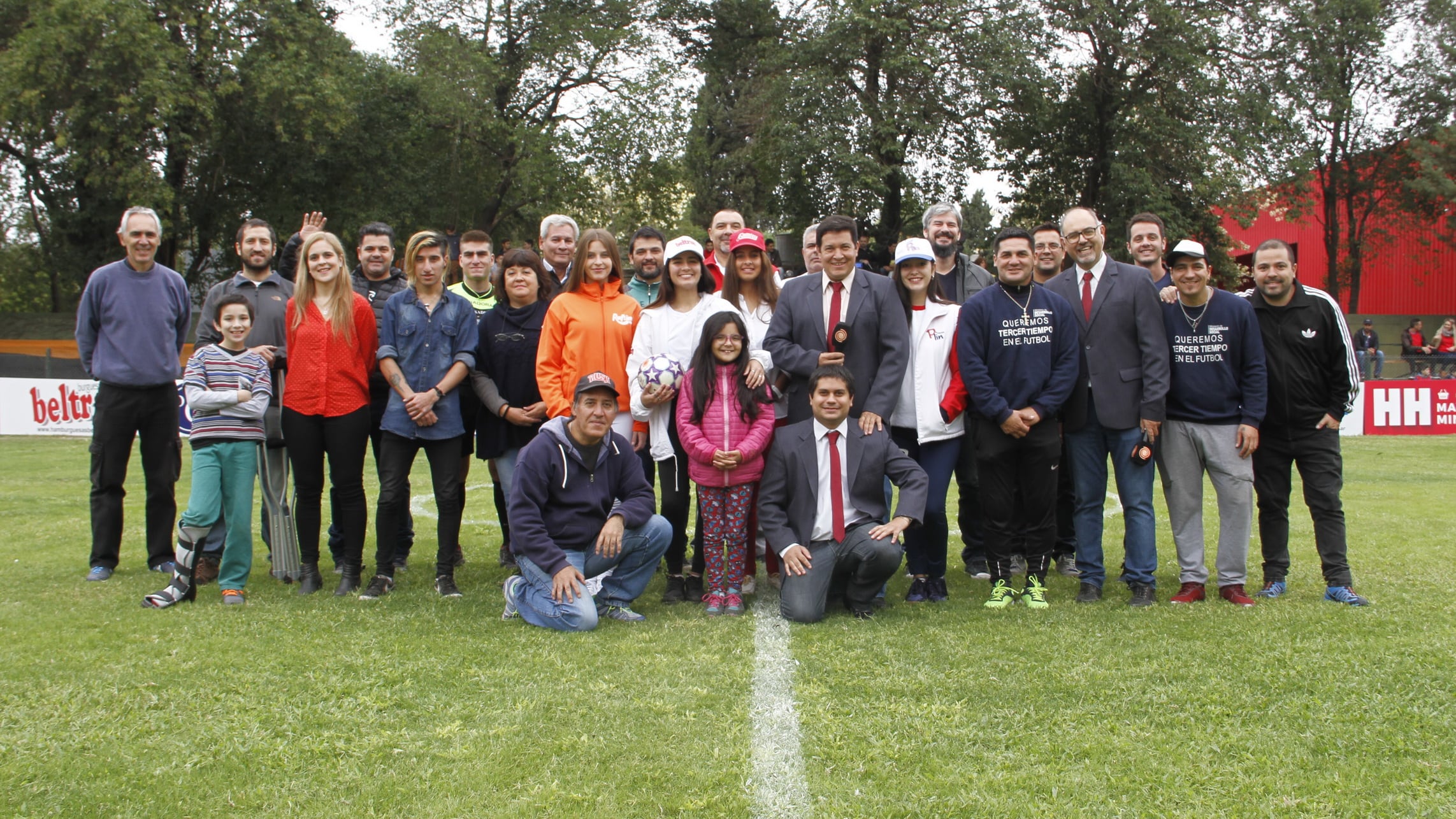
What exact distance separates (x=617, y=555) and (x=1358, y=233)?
137 ft

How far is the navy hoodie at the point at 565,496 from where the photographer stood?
16.6ft

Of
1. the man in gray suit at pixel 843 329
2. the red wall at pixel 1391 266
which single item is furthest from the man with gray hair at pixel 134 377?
the red wall at pixel 1391 266

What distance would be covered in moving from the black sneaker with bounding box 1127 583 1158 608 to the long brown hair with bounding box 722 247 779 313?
2418mm

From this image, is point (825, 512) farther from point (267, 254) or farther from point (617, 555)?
point (267, 254)

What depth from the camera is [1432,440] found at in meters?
16.7

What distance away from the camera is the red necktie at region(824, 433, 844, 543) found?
523 cm

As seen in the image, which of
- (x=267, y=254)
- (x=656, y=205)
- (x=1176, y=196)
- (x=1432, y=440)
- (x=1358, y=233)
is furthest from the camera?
(x=1358, y=233)

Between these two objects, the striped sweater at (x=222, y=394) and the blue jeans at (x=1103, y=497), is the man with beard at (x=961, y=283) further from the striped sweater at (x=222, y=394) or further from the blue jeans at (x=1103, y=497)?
the striped sweater at (x=222, y=394)

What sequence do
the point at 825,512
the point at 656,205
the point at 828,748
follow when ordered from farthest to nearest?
the point at 656,205 → the point at 825,512 → the point at 828,748

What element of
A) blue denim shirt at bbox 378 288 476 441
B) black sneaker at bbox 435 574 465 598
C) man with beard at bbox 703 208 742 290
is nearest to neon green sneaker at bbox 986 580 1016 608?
man with beard at bbox 703 208 742 290

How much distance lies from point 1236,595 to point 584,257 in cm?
383

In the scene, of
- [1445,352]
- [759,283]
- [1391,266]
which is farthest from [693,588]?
[1391,266]

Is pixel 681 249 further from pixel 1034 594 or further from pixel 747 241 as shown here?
pixel 1034 594

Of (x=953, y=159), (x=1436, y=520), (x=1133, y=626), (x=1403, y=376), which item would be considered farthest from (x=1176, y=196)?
(x=1133, y=626)
